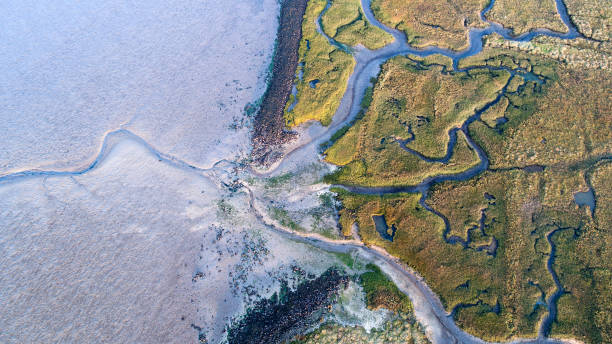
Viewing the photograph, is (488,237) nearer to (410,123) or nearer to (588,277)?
(588,277)

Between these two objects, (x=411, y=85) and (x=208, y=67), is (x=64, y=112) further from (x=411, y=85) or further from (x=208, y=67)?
(x=411, y=85)

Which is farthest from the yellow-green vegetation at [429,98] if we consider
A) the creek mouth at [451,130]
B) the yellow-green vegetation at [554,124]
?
the yellow-green vegetation at [554,124]

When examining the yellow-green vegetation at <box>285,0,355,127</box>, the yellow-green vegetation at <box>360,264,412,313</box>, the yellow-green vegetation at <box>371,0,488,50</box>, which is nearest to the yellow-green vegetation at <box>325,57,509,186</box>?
the yellow-green vegetation at <box>285,0,355,127</box>

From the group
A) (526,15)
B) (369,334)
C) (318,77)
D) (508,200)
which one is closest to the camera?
(369,334)

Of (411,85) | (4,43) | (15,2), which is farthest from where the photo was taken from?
(15,2)

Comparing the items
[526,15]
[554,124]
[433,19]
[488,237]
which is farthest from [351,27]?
[488,237]

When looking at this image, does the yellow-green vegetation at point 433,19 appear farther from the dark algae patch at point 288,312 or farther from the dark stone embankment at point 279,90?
the dark algae patch at point 288,312

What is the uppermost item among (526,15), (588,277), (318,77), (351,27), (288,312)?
(526,15)

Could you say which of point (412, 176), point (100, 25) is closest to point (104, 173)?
point (100, 25)
